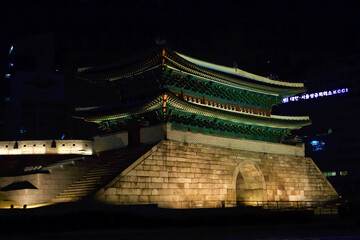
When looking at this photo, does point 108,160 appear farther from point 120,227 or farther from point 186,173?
point 120,227

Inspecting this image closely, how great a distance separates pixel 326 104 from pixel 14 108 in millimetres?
43213

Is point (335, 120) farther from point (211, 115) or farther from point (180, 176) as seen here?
point (180, 176)

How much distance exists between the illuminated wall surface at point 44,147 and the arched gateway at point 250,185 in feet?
34.7

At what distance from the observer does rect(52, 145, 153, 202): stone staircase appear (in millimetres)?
21562

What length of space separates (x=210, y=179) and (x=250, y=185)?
5.38 meters

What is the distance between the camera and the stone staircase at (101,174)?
2156 cm

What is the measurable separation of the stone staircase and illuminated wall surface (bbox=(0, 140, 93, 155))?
376 cm

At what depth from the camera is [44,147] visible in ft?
97.2

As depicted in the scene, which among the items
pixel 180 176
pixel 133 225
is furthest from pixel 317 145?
pixel 133 225

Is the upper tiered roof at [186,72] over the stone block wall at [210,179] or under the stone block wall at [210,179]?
over

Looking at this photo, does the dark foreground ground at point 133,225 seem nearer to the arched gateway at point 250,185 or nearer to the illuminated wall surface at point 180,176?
the illuminated wall surface at point 180,176

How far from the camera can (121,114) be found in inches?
1053

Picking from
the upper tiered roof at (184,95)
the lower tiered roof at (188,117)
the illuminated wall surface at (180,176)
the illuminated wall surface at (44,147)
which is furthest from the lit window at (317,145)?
the illuminated wall surface at (44,147)

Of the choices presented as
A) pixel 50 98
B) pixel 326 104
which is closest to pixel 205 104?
pixel 50 98
